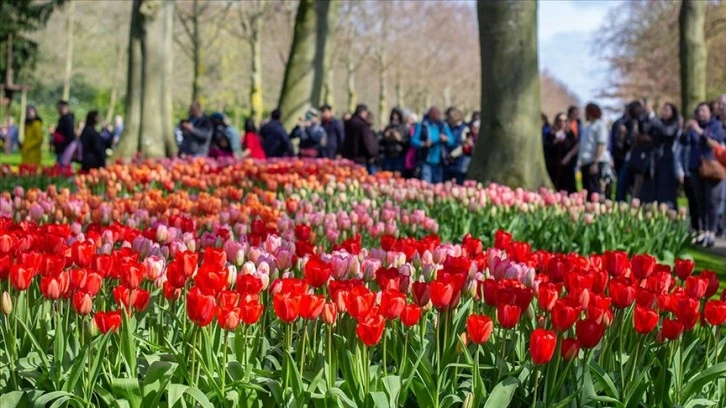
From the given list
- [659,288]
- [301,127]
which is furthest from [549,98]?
[659,288]

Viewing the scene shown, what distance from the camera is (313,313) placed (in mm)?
2896

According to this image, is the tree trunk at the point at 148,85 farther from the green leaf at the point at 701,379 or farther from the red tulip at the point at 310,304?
the green leaf at the point at 701,379

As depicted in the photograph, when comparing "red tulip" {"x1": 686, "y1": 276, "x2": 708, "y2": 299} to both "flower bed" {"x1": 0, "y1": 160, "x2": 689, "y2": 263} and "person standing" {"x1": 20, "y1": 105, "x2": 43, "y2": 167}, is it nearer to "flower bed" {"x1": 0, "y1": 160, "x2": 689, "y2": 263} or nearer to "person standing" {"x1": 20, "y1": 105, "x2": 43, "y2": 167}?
"flower bed" {"x1": 0, "y1": 160, "x2": 689, "y2": 263}

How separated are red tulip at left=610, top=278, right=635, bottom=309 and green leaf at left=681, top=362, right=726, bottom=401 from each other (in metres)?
0.35

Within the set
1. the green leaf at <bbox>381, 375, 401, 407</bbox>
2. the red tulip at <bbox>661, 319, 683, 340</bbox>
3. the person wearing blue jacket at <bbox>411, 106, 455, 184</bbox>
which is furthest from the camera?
the person wearing blue jacket at <bbox>411, 106, 455, 184</bbox>

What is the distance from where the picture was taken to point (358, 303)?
112 inches

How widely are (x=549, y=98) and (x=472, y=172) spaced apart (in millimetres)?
100860

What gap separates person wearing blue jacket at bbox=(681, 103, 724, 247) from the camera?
11680mm

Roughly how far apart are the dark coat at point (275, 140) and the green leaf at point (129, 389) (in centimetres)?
1475

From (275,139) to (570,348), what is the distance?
14854 millimetres

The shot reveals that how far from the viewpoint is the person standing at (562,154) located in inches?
592

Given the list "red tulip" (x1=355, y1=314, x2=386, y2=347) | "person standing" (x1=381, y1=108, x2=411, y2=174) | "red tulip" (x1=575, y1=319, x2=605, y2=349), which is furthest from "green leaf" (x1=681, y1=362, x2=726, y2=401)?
"person standing" (x1=381, y1=108, x2=411, y2=174)

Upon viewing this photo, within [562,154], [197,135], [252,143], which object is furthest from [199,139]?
[562,154]

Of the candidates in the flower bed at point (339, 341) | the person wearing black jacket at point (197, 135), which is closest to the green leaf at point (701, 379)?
the flower bed at point (339, 341)
